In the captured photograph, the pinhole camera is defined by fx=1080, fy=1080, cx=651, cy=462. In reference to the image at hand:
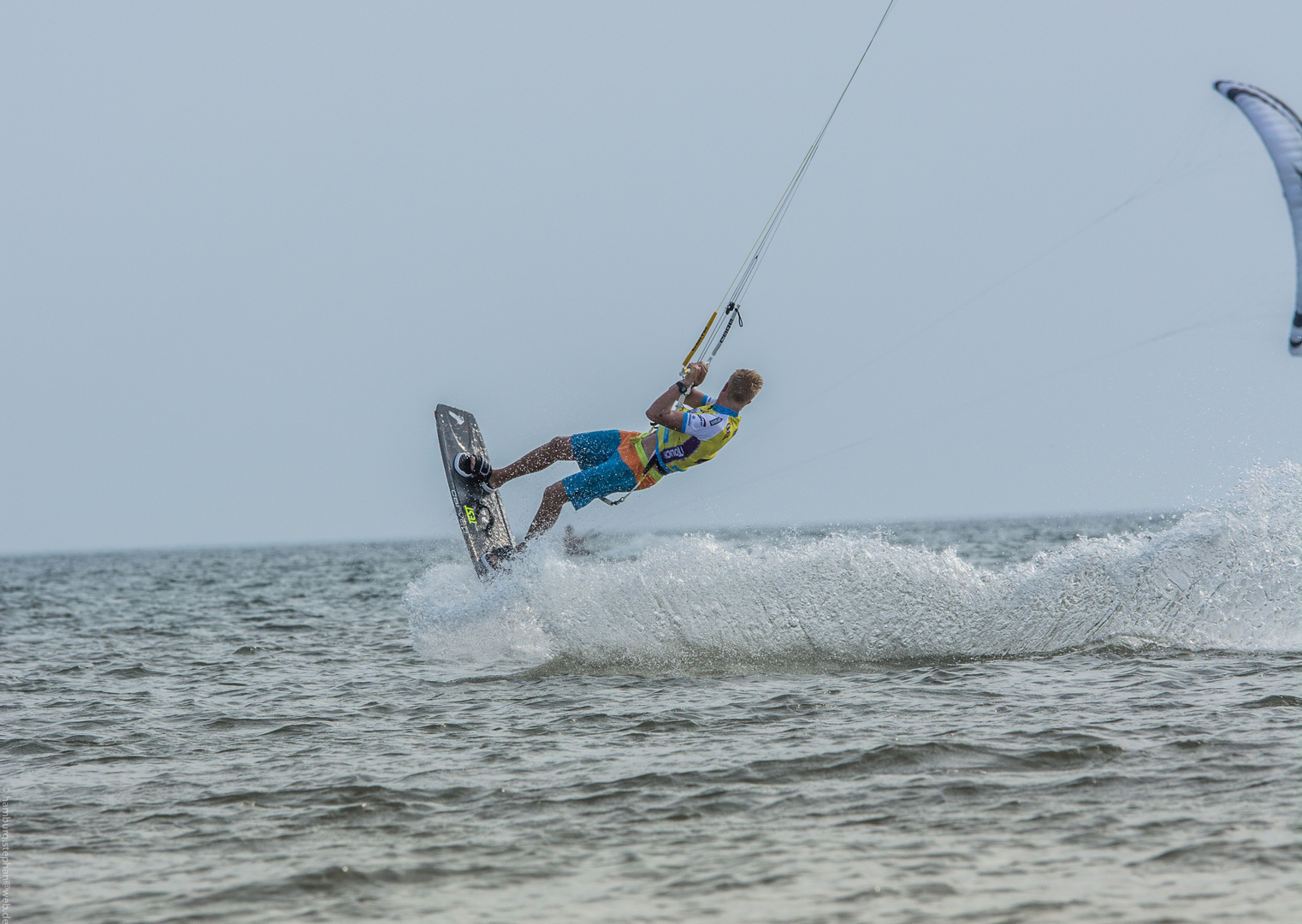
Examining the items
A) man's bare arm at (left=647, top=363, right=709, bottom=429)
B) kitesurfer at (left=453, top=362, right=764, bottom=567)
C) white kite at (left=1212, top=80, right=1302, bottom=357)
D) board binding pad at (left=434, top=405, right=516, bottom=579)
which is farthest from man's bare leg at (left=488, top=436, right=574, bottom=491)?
white kite at (left=1212, top=80, right=1302, bottom=357)

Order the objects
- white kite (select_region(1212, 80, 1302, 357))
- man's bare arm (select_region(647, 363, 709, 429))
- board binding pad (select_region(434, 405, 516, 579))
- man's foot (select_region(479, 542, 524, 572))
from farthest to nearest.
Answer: board binding pad (select_region(434, 405, 516, 579)), man's foot (select_region(479, 542, 524, 572)), man's bare arm (select_region(647, 363, 709, 429)), white kite (select_region(1212, 80, 1302, 357))

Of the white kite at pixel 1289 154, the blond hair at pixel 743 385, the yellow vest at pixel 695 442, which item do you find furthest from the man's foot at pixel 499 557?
the white kite at pixel 1289 154

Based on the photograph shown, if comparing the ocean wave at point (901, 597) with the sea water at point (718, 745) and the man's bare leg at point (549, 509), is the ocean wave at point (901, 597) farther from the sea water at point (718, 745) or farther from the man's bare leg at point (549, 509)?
the man's bare leg at point (549, 509)

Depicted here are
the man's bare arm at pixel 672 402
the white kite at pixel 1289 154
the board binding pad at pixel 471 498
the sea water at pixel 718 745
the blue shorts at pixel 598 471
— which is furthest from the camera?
the board binding pad at pixel 471 498

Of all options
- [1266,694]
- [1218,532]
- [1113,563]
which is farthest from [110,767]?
[1218,532]

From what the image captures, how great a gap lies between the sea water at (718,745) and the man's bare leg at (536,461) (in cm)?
80

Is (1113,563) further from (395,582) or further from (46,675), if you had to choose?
(395,582)

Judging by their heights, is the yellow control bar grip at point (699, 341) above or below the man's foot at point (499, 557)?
above

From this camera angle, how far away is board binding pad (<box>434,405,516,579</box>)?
10.7 metres

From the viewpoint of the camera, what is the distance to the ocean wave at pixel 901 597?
10016 mm

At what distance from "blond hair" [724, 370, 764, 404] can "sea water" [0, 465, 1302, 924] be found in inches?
65.0

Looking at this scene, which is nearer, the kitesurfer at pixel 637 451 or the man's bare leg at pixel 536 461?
the kitesurfer at pixel 637 451

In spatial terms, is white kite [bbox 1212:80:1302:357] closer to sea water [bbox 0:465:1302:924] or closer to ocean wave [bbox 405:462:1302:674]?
sea water [bbox 0:465:1302:924]

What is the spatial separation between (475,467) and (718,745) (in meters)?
4.81
